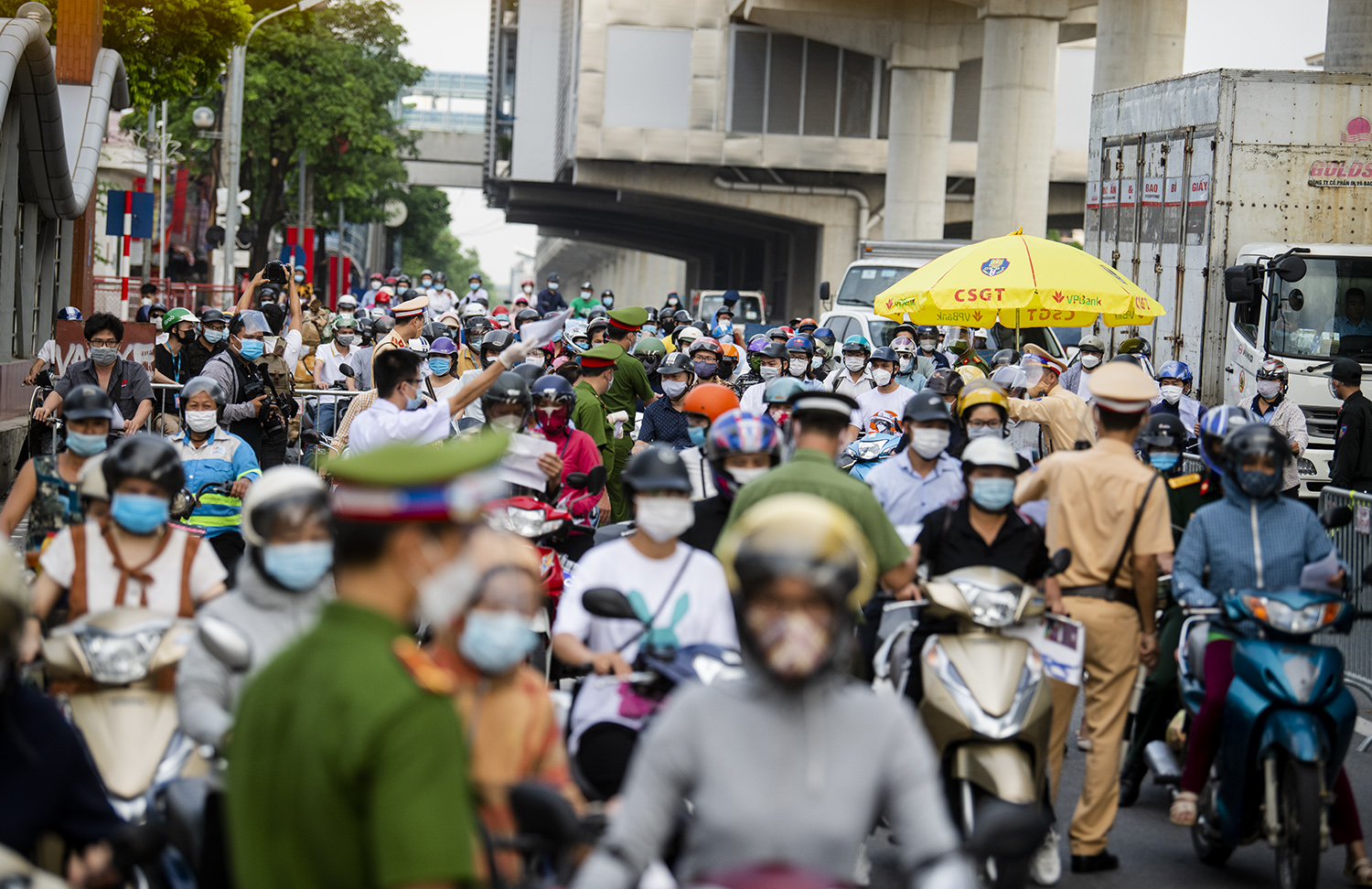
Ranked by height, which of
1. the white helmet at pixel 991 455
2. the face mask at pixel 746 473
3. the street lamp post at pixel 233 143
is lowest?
the face mask at pixel 746 473

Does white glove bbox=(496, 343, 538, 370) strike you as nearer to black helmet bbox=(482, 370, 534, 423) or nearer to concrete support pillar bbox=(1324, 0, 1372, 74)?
black helmet bbox=(482, 370, 534, 423)

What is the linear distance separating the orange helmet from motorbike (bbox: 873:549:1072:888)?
3.52 m

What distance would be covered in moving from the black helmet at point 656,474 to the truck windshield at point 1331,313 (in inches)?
523

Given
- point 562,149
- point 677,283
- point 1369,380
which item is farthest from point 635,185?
point 677,283

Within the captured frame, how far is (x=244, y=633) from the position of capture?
16.5ft

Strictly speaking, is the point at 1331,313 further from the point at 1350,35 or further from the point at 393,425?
the point at 393,425

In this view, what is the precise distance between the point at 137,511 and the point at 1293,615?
3.97 meters

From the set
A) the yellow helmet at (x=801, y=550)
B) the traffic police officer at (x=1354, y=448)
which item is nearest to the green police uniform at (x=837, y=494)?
the yellow helmet at (x=801, y=550)

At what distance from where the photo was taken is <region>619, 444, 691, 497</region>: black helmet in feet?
19.0

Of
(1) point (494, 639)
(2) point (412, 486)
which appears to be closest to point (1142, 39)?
(1) point (494, 639)

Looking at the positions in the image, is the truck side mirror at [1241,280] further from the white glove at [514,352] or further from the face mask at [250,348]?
the white glove at [514,352]

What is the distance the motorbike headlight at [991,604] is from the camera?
6000 mm

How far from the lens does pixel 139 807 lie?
5004 mm

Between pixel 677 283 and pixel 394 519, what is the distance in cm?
9324
